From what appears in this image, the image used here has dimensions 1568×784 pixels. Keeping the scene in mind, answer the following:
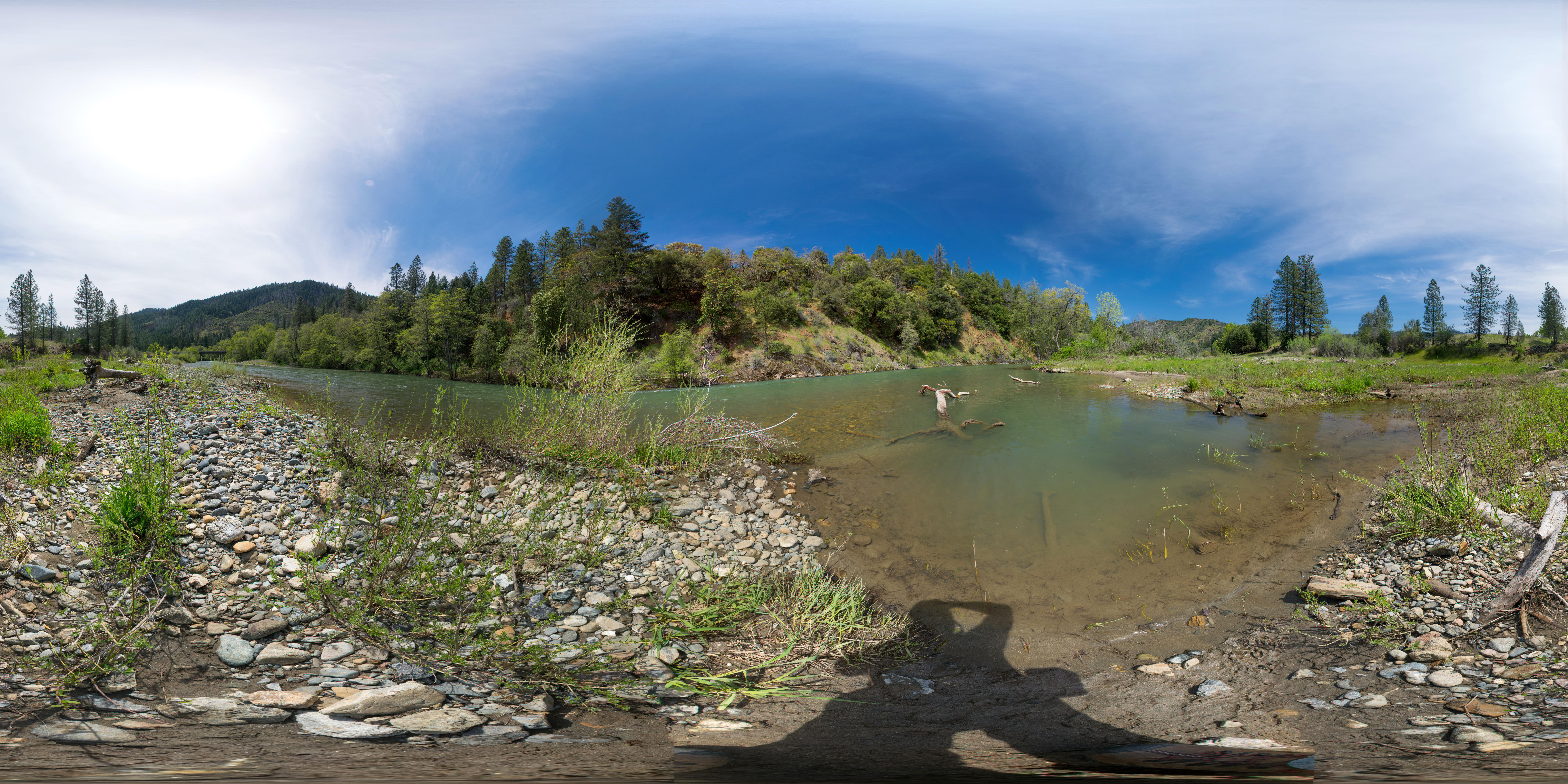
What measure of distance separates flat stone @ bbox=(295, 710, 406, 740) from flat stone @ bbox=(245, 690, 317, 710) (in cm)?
11

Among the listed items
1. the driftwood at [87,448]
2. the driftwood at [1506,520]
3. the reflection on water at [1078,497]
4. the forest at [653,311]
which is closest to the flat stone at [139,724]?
the reflection on water at [1078,497]

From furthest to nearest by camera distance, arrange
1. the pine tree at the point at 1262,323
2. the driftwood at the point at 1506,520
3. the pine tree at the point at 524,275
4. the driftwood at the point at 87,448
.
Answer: the pine tree at the point at 1262,323, the pine tree at the point at 524,275, the driftwood at the point at 87,448, the driftwood at the point at 1506,520

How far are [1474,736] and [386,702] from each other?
4.21m

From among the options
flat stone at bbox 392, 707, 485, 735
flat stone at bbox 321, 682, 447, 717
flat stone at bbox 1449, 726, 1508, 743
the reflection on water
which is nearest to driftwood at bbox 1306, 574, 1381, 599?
the reflection on water

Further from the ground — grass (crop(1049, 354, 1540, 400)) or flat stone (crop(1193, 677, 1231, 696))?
grass (crop(1049, 354, 1540, 400))

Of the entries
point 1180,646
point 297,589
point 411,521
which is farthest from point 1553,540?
point 297,589

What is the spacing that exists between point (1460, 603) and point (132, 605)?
747 centimetres

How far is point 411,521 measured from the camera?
8.81 ft

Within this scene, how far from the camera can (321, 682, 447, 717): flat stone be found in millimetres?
1783

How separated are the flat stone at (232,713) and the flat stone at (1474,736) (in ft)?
14.6

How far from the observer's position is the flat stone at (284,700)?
6.00 feet

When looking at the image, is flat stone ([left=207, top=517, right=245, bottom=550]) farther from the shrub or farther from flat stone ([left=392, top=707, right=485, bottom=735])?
the shrub

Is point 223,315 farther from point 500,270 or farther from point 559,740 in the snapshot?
point 559,740

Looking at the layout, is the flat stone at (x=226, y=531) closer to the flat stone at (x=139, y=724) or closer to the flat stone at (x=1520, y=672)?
the flat stone at (x=139, y=724)
